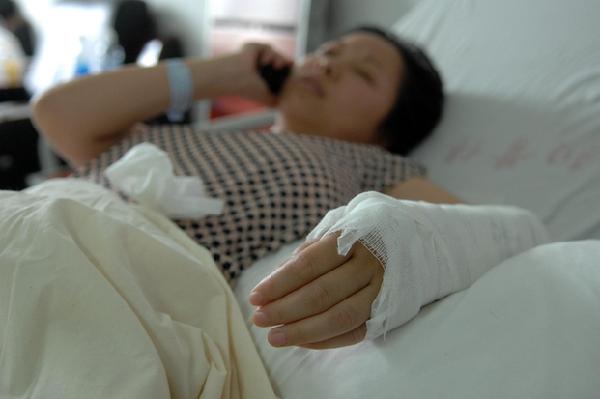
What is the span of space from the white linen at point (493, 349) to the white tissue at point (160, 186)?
0.28 meters

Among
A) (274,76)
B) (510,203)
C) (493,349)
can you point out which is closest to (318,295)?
(493,349)

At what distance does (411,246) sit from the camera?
0.40 meters

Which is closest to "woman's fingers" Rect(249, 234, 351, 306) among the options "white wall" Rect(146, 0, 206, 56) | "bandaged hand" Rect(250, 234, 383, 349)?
"bandaged hand" Rect(250, 234, 383, 349)

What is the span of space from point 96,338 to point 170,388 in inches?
2.9

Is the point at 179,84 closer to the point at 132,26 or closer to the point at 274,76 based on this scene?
the point at 274,76

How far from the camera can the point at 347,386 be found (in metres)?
0.38

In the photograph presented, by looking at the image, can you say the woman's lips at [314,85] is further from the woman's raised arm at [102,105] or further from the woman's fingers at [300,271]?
the woman's fingers at [300,271]

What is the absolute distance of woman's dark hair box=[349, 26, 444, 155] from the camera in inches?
36.6

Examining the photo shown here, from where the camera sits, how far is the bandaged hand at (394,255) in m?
0.38

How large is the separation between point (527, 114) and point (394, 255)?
23.7 inches

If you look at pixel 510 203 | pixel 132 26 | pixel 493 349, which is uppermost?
pixel 493 349

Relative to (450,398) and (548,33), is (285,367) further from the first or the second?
(548,33)

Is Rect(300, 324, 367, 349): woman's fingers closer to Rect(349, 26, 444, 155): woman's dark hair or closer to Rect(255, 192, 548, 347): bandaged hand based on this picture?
Rect(255, 192, 548, 347): bandaged hand

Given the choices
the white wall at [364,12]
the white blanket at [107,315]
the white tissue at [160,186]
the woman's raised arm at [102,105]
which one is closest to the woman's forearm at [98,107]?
the woman's raised arm at [102,105]
